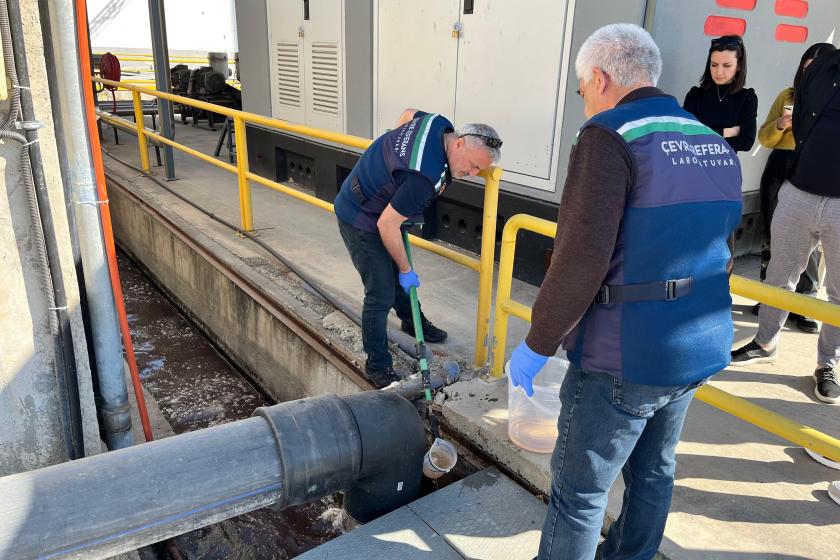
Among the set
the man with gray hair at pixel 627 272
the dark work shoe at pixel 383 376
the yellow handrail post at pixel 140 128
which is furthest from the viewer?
the yellow handrail post at pixel 140 128

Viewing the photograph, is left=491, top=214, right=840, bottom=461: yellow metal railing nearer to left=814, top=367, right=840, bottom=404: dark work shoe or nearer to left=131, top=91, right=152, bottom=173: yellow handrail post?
left=814, top=367, right=840, bottom=404: dark work shoe

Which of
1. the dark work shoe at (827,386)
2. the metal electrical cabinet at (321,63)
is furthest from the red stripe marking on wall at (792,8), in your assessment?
the metal electrical cabinet at (321,63)

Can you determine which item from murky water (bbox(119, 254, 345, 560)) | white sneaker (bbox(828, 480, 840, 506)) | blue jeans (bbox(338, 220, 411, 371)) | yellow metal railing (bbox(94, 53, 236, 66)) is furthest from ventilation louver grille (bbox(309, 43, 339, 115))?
yellow metal railing (bbox(94, 53, 236, 66))

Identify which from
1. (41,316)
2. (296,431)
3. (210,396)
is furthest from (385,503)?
Answer: (210,396)

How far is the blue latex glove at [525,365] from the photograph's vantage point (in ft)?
6.18

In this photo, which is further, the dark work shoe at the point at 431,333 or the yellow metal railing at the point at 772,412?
the dark work shoe at the point at 431,333

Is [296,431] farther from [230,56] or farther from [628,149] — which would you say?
[230,56]

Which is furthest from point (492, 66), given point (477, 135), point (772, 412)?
point (772, 412)

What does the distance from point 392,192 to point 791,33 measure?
322 centimetres

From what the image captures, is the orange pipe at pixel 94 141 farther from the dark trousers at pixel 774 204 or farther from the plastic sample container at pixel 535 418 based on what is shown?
the dark trousers at pixel 774 204

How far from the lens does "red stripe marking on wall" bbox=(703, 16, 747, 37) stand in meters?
3.68

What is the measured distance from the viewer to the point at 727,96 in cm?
344

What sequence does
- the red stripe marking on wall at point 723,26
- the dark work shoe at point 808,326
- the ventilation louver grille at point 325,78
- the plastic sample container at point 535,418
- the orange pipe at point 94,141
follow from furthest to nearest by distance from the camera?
the ventilation louver grille at point 325,78
the dark work shoe at point 808,326
the red stripe marking on wall at point 723,26
the plastic sample container at point 535,418
the orange pipe at point 94,141

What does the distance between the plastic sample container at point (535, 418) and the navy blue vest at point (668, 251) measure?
802mm
